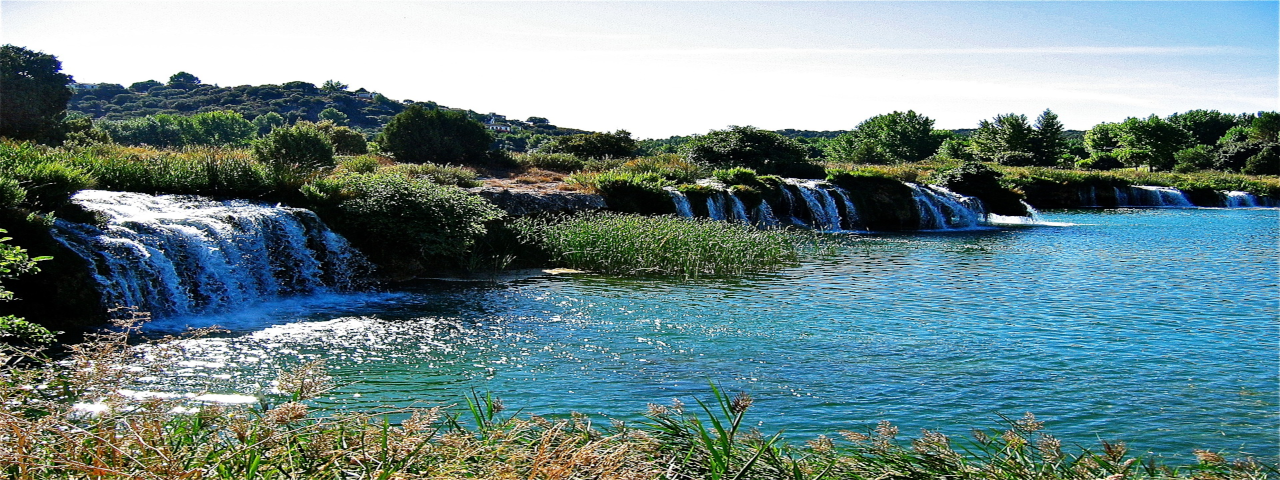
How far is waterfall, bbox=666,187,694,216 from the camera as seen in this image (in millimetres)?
24359

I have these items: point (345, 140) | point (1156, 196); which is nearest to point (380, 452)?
point (345, 140)

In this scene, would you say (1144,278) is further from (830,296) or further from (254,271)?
(254,271)

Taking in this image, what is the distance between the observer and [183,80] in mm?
112500

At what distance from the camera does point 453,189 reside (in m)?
17.5

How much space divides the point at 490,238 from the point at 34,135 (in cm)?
2059

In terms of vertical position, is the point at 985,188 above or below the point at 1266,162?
below

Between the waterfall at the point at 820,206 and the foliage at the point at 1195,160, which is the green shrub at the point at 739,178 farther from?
the foliage at the point at 1195,160

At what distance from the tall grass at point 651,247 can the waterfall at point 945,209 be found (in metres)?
14.2

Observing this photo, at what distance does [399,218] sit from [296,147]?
32.9 feet

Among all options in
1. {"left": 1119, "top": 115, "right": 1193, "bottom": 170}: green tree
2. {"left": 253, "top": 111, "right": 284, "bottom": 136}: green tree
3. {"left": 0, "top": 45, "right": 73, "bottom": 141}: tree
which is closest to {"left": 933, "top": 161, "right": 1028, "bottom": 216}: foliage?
{"left": 0, "top": 45, "right": 73, "bottom": 141}: tree

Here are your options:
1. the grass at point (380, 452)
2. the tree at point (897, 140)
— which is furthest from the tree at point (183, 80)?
the grass at point (380, 452)

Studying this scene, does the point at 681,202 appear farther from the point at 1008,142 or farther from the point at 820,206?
the point at 1008,142

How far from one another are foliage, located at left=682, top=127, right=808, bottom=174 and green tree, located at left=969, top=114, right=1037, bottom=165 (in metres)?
35.5

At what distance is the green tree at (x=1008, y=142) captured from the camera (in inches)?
2566
